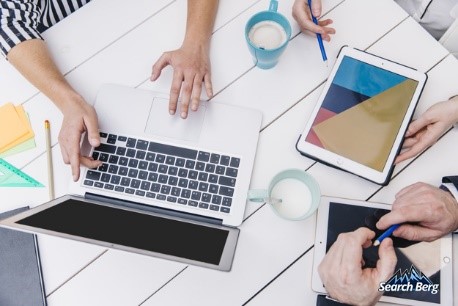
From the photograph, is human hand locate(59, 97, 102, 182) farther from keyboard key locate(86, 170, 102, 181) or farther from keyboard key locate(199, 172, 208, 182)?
Answer: keyboard key locate(199, 172, 208, 182)

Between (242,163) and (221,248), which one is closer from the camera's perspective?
(221,248)

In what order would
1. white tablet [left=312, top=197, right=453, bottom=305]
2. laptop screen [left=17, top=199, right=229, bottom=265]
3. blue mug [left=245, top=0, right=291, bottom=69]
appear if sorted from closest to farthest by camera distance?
laptop screen [left=17, top=199, right=229, bottom=265], white tablet [left=312, top=197, right=453, bottom=305], blue mug [left=245, top=0, right=291, bottom=69]

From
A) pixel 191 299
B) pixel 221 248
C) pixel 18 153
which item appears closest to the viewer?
pixel 221 248

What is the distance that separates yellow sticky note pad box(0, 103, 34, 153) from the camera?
0.98 meters

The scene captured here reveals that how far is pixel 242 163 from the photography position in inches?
36.2

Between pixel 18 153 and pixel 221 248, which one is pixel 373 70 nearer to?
pixel 221 248

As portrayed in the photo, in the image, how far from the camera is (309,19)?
3.21 feet

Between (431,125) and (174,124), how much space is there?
57cm

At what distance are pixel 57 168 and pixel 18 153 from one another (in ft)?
0.35

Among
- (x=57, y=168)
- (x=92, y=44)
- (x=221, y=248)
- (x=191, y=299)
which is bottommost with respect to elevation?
(x=191, y=299)

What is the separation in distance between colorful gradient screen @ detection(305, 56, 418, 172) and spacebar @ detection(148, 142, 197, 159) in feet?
0.86

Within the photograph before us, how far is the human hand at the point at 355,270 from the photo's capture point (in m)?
0.77

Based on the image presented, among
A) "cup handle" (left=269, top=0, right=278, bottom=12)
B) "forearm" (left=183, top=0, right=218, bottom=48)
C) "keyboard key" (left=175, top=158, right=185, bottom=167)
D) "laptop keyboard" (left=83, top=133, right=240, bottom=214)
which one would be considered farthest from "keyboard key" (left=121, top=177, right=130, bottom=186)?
"cup handle" (left=269, top=0, right=278, bottom=12)

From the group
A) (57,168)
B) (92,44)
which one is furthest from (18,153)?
(92,44)
